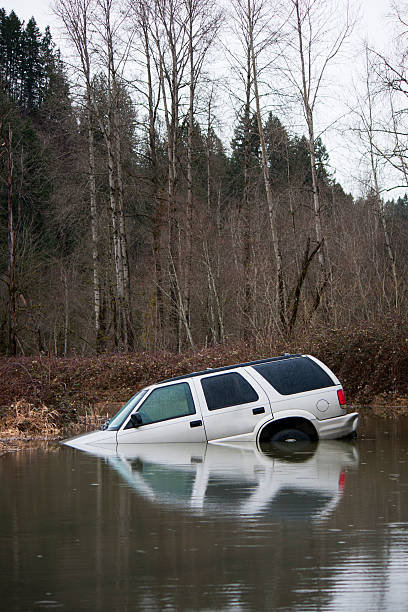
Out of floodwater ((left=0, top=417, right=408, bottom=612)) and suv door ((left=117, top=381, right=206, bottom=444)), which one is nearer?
floodwater ((left=0, top=417, right=408, bottom=612))

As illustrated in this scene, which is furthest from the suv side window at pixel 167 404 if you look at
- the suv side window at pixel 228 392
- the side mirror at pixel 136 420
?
the suv side window at pixel 228 392

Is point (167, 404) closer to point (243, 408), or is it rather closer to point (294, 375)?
point (243, 408)

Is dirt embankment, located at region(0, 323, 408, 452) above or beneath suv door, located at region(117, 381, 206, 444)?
above

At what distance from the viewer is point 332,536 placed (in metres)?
7.09

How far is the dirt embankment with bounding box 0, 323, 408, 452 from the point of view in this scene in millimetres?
17656

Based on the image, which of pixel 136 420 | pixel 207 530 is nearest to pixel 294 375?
pixel 136 420

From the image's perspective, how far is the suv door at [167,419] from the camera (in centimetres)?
1238

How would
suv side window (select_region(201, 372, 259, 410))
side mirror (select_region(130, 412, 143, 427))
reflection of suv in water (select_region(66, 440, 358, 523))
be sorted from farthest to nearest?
suv side window (select_region(201, 372, 259, 410)) < side mirror (select_region(130, 412, 143, 427)) < reflection of suv in water (select_region(66, 440, 358, 523))

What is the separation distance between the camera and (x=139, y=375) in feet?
87.8

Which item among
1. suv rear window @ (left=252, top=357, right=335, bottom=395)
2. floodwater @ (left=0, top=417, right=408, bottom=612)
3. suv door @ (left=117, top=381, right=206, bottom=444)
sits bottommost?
floodwater @ (left=0, top=417, right=408, bottom=612)

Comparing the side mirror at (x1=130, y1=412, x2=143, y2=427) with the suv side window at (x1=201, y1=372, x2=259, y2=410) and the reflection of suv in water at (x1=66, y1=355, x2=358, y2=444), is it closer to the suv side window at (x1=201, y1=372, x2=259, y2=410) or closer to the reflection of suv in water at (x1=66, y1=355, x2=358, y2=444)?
the reflection of suv in water at (x1=66, y1=355, x2=358, y2=444)

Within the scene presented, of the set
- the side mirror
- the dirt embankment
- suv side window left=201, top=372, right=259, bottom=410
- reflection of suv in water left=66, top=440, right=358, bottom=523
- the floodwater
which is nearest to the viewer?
the floodwater

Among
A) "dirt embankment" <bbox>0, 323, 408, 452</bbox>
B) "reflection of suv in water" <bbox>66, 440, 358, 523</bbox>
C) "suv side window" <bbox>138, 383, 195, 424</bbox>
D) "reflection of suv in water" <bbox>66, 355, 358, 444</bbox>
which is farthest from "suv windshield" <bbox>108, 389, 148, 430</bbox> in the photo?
"dirt embankment" <bbox>0, 323, 408, 452</bbox>

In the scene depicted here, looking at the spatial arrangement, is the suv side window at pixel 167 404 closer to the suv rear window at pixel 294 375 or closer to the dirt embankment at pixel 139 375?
the suv rear window at pixel 294 375
